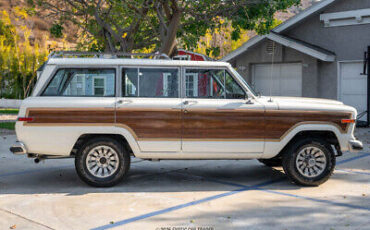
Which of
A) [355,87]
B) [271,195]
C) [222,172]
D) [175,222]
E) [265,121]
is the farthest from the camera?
[355,87]

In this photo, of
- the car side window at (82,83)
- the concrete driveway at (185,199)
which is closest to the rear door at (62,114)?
the car side window at (82,83)

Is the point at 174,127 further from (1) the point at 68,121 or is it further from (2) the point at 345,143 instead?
(2) the point at 345,143

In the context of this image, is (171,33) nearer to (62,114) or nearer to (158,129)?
(158,129)

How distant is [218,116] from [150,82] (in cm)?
120

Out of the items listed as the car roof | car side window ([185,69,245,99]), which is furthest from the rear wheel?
car side window ([185,69,245,99])

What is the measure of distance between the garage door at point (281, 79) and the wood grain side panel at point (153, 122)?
1186 cm

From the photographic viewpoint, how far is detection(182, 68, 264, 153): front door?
7336 mm

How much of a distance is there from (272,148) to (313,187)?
0.90 metres

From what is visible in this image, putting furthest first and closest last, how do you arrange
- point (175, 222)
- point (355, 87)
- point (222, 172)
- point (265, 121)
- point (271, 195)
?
point (355, 87), point (222, 172), point (265, 121), point (271, 195), point (175, 222)

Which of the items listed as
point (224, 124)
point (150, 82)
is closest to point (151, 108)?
point (150, 82)

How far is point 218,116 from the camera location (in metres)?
7.35

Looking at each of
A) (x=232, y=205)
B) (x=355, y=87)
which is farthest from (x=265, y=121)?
(x=355, y=87)

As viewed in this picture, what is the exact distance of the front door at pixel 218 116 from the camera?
289 inches

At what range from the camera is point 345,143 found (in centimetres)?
754
